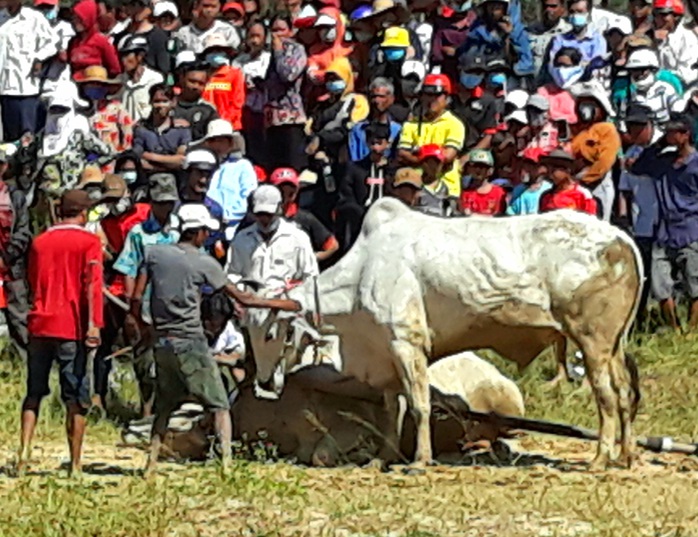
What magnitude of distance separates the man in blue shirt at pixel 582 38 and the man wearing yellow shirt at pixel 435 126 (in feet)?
6.71

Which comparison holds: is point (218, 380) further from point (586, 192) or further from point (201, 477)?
point (586, 192)

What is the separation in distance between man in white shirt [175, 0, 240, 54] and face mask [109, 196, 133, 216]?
2.86m

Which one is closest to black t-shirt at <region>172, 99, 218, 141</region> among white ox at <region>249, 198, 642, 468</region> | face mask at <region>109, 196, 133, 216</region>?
face mask at <region>109, 196, 133, 216</region>

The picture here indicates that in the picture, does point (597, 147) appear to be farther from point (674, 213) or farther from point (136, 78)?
point (136, 78)

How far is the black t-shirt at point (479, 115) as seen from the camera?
1927 centimetres

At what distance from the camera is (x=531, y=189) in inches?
712

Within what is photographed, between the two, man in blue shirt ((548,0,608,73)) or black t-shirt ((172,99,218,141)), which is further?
man in blue shirt ((548,0,608,73))

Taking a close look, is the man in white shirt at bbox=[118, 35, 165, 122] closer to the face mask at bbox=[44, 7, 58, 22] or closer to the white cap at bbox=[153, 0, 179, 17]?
the white cap at bbox=[153, 0, 179, 17]

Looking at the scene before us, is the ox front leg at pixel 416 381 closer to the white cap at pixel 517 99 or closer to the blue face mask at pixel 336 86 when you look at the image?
the white cap at pixel 517 99

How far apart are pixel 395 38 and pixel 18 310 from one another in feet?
14.2

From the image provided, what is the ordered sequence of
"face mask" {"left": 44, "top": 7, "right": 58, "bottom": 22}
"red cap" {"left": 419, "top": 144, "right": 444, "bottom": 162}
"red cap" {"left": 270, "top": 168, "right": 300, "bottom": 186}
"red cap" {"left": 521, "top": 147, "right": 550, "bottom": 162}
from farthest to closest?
"face mask" {"left": 44, "top": 7, "right": 58, "bottom": 22} → "red cap" {"left": 521, "top": 147, "right": 550, "bottom": 162} → "red cap" {"left": 419, "top": 144, "right": 444, "bottom": 162} → "red cap" {"left": 270, "top": 168, "right": 300, "bottom": 186}

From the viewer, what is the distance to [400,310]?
50.2 ft

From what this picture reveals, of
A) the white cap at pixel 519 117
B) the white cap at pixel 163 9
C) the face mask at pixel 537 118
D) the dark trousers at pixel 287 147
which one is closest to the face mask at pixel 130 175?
the dark trousers at pixel 287 147

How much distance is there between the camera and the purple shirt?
1919 centimetres
